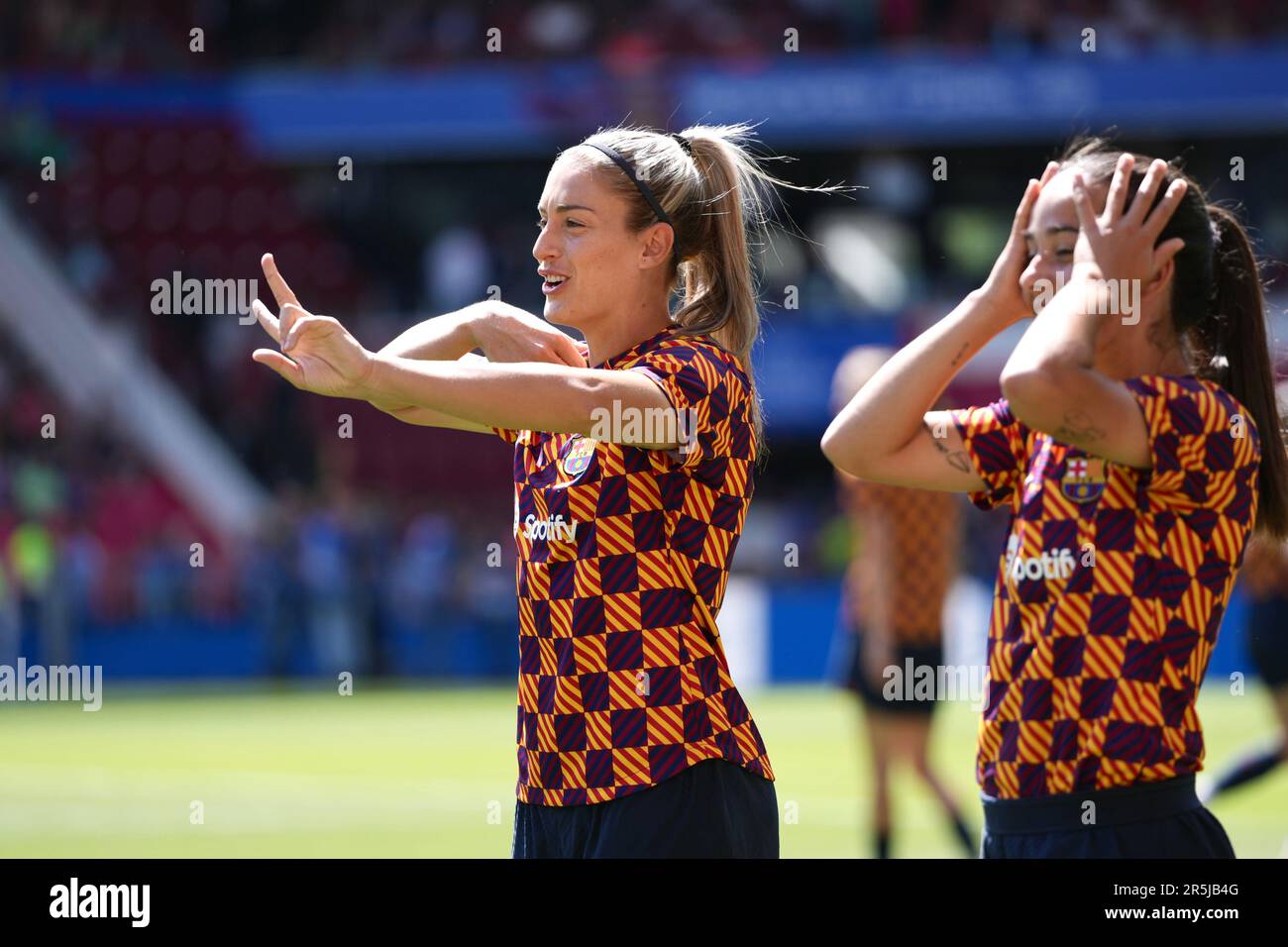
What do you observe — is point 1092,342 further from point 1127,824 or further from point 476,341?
point 476,341

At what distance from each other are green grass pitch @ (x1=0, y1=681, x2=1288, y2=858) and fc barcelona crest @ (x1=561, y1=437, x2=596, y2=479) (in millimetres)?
4853

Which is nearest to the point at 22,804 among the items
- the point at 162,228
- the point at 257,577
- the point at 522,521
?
the point at 522,521

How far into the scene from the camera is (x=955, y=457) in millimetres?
3740

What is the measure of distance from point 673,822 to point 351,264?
75.1 feet

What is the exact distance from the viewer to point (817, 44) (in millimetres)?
24531

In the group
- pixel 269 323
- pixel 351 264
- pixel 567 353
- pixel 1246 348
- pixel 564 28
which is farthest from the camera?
pixel 351 264

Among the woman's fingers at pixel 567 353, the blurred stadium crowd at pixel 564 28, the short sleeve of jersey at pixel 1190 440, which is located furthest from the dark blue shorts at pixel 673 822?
the blurred stadium crowd at pixel 564 28

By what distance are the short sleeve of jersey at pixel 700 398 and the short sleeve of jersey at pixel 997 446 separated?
51 centimetres

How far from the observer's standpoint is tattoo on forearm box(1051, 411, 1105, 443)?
3.26m

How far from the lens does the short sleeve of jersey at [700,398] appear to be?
3.36 m

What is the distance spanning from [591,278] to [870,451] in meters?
0.67

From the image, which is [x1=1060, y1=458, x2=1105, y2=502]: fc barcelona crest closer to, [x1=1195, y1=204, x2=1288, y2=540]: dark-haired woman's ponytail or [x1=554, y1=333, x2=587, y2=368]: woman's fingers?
[x1=1195, y1=204, x2=1288, y2=540]: dark-haired woman's ponytail

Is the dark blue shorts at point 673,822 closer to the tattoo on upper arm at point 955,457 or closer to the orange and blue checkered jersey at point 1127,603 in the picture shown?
the orange and blue checkered jersey at point 1127,603

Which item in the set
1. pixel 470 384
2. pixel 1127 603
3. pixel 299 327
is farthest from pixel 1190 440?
pixel 299 327
